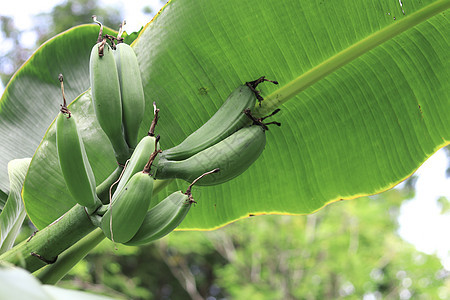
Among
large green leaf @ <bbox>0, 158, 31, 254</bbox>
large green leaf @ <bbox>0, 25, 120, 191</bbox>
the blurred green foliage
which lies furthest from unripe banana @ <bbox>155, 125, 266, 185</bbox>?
the blurred green foliage

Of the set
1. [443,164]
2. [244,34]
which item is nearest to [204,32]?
[244,34]

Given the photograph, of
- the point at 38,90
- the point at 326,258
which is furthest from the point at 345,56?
the point at 326,258

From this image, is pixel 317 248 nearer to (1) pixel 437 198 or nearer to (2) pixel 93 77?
(1) pixel 437 198

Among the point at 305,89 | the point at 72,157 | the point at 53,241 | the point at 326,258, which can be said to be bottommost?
the point at 326,258

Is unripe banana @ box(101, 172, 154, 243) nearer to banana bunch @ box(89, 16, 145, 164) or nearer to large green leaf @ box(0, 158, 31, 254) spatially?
banana bunch @ box(89, 16, 145, 164)

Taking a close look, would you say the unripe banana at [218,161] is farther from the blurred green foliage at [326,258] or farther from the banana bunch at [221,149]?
Result: the blurred green foliage at [326,258]

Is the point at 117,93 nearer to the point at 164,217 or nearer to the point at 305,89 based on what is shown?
the point at 164,217

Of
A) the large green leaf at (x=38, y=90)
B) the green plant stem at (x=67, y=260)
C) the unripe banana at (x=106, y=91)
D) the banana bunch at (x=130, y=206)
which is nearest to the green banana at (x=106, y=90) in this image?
the unripe banana at (x=106, y=91)

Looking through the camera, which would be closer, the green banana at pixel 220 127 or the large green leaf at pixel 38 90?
the green banana at pixel 220 127
